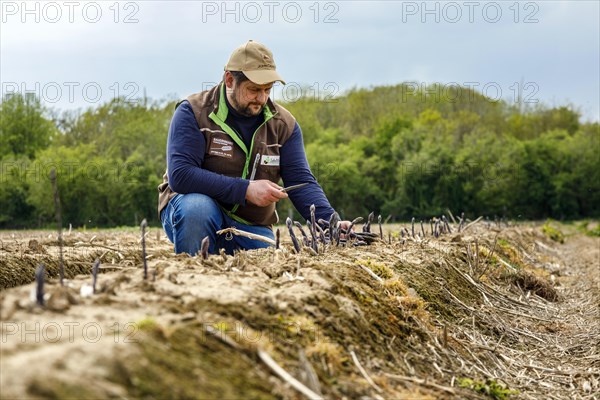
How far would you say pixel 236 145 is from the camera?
5.99 m

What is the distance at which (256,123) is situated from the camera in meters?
6.07

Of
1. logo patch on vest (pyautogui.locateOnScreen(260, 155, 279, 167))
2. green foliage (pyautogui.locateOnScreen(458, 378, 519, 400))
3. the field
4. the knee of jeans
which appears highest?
→ logo patch on vest (pyautogui.locateOnScreen(260, 155, 279, 167))

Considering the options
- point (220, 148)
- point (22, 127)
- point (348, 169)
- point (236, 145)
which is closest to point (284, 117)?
point (236, 145)

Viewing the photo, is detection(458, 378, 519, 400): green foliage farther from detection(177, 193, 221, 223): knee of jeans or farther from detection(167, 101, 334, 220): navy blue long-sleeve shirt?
detection(177, 193, 221, 223): knee of jeans

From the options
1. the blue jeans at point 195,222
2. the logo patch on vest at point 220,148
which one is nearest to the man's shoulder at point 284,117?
the logo patch on vest at point 220,148

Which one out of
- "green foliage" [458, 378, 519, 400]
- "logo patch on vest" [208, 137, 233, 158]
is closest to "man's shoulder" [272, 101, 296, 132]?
"logo patch on vest" [208, 137, 233, 158]

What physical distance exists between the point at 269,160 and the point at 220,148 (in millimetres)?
438

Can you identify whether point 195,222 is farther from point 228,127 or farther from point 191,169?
point 228,127

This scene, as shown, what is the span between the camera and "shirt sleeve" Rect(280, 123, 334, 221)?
6.07m

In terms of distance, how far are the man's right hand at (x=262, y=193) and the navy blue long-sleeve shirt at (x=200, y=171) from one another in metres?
0.05

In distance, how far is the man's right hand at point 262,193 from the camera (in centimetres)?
548

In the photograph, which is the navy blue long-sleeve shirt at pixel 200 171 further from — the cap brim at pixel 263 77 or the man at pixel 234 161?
the cap brim at pixel 263 77

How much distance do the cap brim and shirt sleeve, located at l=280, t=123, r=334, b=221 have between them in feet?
2.75

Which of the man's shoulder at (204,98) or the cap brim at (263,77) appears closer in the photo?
the cap brim at (263,77)
